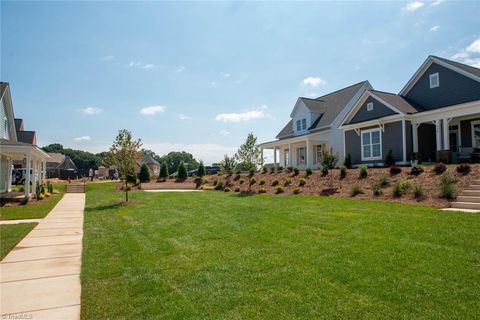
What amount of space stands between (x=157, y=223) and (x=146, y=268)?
3.93 meters

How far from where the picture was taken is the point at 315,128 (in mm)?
27219

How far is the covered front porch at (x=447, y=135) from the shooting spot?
1631cm

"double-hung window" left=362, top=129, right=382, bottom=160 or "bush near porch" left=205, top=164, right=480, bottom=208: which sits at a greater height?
"double-hung window" left=362, top=129, right=382, bottom=160

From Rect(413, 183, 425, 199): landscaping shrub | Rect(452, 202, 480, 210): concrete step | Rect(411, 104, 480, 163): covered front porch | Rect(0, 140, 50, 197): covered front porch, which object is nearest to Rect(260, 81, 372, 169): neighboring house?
Rect(411, 104, 480, 163): covered front porch

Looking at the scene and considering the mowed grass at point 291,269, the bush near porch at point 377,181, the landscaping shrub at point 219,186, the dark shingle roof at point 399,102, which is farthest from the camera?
the landscaping shrub at point 219,186

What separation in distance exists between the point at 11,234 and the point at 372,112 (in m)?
19.7

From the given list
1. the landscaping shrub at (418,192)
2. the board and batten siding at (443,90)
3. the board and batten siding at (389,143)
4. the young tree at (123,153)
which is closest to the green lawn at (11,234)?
the young tree at (123,153)

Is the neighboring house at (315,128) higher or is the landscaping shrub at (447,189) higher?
the neighboring house at (315,128)

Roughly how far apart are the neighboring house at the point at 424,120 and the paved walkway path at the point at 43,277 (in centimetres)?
1747

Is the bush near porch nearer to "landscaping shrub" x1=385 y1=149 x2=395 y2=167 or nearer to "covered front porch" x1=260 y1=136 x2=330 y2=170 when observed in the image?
"landscaping shrub" x1=385 y1=149 x2=395 y2=167

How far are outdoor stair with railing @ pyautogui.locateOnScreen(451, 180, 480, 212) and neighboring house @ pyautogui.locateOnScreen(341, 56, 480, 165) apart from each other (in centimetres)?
650

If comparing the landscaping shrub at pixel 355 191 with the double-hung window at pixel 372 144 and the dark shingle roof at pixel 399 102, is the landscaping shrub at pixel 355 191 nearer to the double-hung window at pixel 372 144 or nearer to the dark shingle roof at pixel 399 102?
the double-hung window at pixel 372 144

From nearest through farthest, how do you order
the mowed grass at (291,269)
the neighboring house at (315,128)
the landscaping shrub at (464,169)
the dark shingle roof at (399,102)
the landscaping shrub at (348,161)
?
the mowed grass at (291,269), the landscaping shrub at (464,169), the dark shingle roof at (399,102), the landscaping shrub at (348,161), the neighboring house at (315,128)

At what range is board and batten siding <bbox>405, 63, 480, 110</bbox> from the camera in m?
17.6
